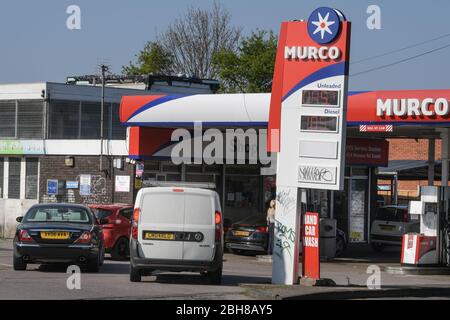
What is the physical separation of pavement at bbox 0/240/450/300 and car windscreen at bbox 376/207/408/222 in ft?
29.2

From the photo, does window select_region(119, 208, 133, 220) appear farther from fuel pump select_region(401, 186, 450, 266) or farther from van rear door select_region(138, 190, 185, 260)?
van rear door select_region(138, 190, 185, 260)

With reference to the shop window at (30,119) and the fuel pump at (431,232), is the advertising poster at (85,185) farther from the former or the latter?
the fuel pump at (431,232)

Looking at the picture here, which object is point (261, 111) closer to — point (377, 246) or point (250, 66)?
point (377, 246)

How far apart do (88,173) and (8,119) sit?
7.09 metres

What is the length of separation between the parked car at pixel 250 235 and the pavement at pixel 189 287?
5.10 metres

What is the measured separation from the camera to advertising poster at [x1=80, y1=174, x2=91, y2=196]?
34.6 metres

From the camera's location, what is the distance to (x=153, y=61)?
6981 cm

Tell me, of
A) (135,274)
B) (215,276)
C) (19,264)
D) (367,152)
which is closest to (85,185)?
(367,152)

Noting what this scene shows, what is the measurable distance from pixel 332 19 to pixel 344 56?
707 millimetres

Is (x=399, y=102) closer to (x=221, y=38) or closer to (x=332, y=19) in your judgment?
(x=332, y=19)

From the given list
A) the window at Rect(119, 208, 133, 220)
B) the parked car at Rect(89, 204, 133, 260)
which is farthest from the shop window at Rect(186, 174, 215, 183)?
the parked car at Rect(89, 204, 133, 260)

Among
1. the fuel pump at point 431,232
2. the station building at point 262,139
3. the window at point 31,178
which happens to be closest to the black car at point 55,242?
the station building at point 262,139

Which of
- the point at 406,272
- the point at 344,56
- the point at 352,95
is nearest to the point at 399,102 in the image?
the point at 352,95

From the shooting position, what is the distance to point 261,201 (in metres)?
34.0
